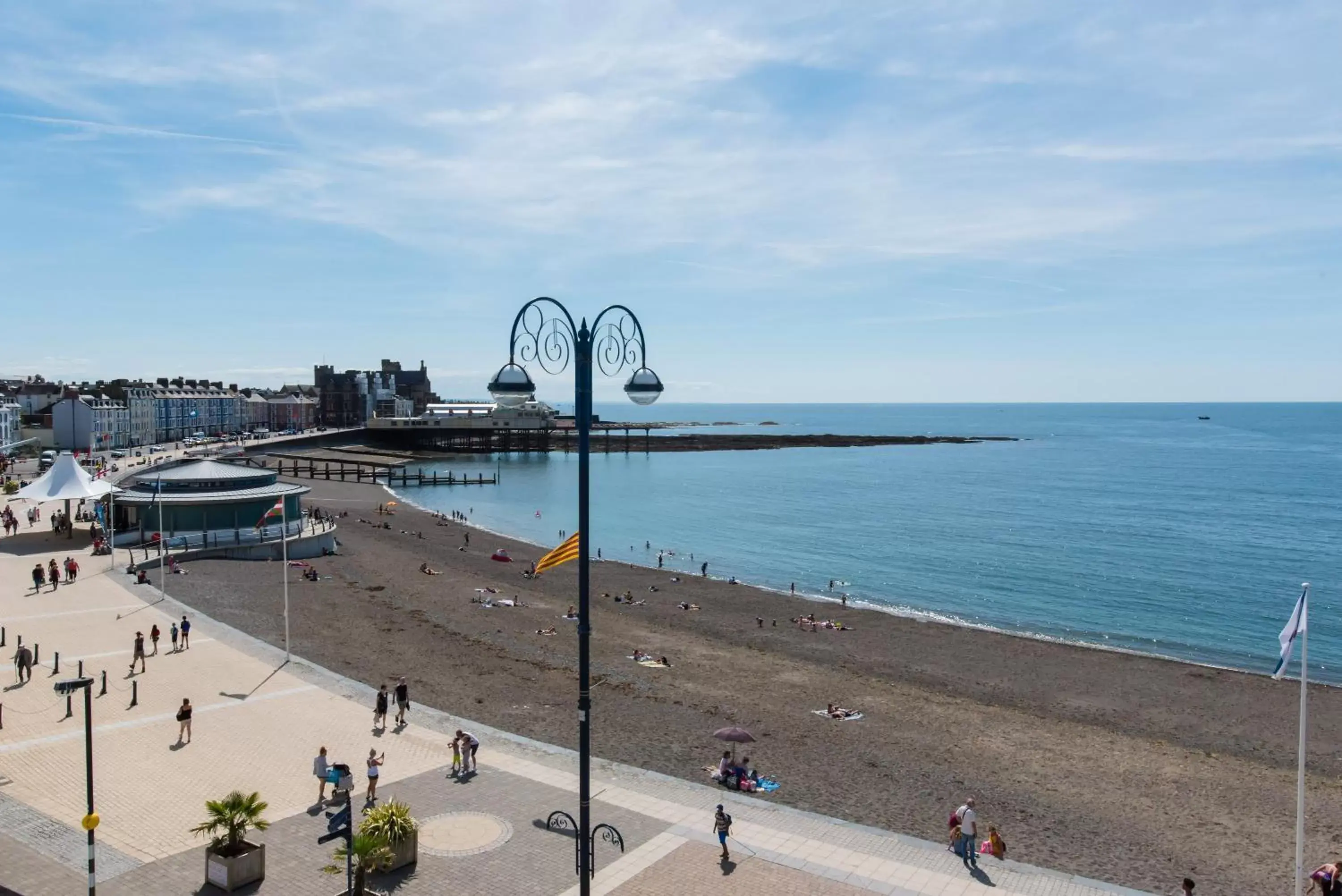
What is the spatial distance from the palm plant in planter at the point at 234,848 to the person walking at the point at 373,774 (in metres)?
2.66

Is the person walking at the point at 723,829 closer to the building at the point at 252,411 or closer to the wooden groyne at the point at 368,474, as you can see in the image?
the wooden groyne at the point at 368,474

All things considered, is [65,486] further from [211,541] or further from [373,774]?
[373,774]

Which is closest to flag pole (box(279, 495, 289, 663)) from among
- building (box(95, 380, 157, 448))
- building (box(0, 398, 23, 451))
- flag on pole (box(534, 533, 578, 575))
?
flag on pole (box(534, 533, 578, 575))

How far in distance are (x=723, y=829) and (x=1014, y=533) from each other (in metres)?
55.8

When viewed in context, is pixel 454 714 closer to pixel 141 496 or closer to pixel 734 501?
pixel 141 496

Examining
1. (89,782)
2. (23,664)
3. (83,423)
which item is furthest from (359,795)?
(83,423)

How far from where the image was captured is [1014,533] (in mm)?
63625

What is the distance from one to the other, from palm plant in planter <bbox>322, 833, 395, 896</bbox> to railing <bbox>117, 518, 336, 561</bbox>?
2780cm

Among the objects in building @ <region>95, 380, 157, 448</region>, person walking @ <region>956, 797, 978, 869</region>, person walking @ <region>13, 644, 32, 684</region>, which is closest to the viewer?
person walking @ <region>956, 797, 978, 869</region>

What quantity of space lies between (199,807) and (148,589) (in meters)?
19.6

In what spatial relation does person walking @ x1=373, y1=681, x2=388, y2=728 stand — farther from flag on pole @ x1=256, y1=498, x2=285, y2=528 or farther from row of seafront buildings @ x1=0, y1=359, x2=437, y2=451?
row of seafront buildings @ x1=0, y1=359, x2=437, y2=451

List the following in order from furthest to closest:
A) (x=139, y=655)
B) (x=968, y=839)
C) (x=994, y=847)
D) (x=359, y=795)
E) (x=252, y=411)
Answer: (x=252, y=411) < (x=139, y=655) < (x=359, y=795) < (x=994, y=847) < (x=968, y=839)

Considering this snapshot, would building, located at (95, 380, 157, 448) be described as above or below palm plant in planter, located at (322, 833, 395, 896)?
above

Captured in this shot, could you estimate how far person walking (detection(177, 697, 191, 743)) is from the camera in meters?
17.5
